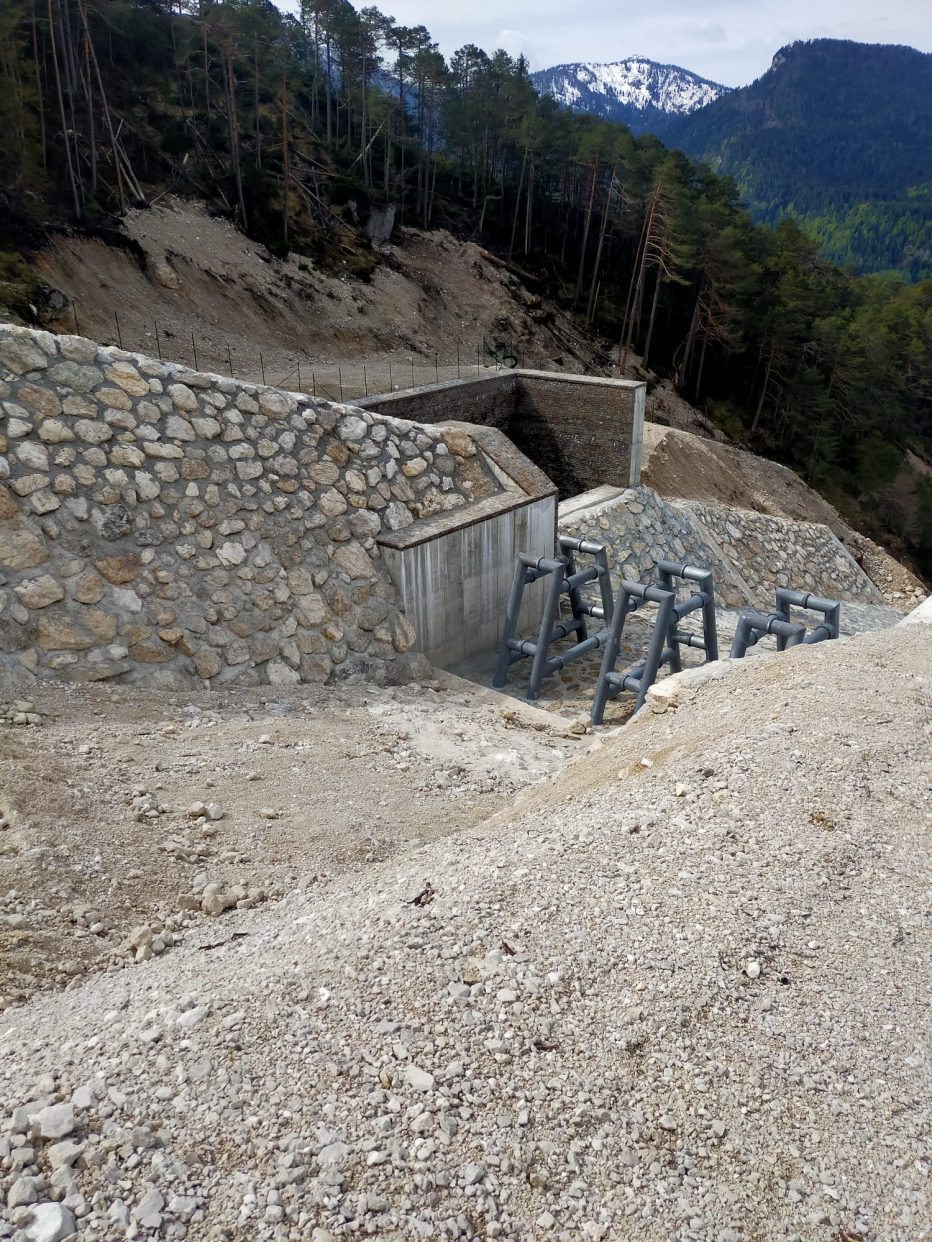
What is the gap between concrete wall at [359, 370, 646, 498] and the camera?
1997cm

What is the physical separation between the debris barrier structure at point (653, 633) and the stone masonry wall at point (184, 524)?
2652 millimetres

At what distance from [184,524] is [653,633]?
19.4 feet

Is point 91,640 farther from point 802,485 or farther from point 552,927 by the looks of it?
point 802,485

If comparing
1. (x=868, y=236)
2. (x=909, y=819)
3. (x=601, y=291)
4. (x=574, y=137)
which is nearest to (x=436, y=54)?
(x=574, y=137)

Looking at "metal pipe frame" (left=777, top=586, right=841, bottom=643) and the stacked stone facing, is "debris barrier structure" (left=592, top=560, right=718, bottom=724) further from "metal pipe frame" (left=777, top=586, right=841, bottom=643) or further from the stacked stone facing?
the stacked stone facing

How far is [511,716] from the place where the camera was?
1080 cm

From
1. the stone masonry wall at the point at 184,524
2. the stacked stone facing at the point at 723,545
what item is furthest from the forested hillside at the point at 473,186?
the stone masonry wall at the point at 184,524

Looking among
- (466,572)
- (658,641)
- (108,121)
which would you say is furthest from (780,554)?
(108,121)

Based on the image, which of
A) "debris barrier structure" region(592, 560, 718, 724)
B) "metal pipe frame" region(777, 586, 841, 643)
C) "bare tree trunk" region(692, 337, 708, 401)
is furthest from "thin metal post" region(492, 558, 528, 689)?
"bare tree trunk" region(692, 337, 708, 401)

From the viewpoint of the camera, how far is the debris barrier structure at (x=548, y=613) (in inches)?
492

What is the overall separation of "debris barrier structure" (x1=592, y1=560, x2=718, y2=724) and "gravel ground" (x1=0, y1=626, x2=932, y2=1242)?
5.77 m

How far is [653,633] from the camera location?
11914 mm

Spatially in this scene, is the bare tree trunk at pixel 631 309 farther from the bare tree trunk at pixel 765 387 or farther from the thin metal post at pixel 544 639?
the thin metal post at pixel 544 639

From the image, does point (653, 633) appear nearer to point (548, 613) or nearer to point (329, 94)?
point (548, 613)
